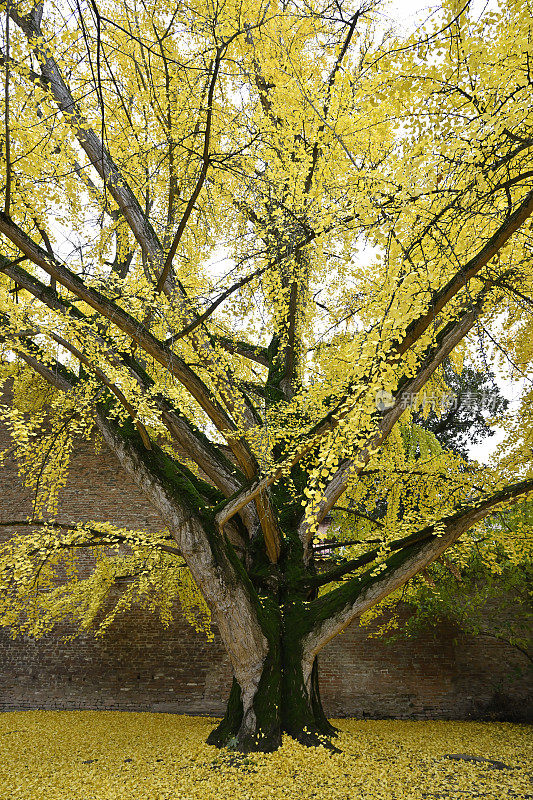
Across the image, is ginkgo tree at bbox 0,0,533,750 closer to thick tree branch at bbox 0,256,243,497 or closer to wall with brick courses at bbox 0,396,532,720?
thick tree branch at bbox 0,256,243,497

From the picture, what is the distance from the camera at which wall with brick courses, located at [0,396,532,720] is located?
7.20m

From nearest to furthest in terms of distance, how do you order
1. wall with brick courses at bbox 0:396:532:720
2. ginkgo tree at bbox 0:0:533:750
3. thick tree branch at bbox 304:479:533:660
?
1. ginkgo tree at bbox 0:0:533:750
2. thick tree branch at bbox 304:479:533:660
3. wall with brick courses at bbox 0:396:532:720

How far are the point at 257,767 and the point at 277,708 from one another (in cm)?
60

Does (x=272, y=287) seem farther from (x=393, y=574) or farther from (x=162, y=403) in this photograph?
(x=393, y=574)

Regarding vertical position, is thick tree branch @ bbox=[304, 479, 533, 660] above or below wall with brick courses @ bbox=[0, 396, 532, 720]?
above

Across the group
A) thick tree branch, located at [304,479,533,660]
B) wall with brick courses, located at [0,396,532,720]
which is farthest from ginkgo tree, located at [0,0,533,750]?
wall with brick courses, located at [0,396,532,720]

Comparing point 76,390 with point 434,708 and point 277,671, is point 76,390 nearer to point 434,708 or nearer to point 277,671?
point 277,671

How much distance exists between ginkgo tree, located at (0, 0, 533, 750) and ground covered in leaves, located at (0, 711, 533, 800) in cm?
42

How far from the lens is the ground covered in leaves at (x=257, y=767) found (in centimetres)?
352

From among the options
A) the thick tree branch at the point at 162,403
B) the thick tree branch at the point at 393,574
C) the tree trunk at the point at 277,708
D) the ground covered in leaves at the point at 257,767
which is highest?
the thick tree branch at the point at 162,403

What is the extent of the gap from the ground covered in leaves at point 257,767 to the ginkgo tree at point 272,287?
42 centimetres

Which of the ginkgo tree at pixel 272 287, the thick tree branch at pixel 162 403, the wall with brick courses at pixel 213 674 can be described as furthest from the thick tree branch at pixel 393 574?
the wall with brick courses at pixel 213 674

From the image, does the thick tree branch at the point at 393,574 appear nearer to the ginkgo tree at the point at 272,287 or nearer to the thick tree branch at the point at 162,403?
the ginkgo tree at the point at 272,287

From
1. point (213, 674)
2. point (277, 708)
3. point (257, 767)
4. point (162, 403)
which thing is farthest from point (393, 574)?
point (213, 674)
